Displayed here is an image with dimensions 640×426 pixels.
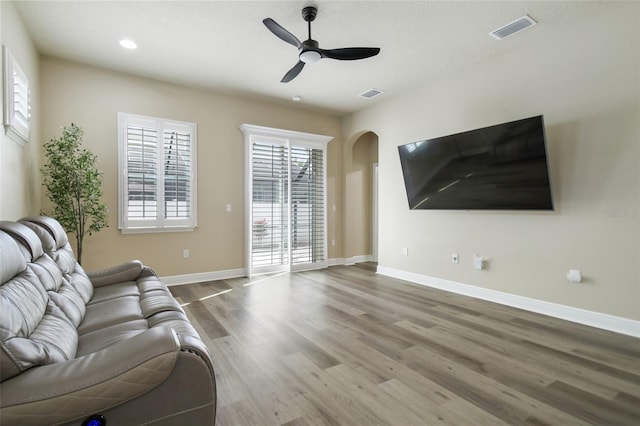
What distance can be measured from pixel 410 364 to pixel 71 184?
3827mm

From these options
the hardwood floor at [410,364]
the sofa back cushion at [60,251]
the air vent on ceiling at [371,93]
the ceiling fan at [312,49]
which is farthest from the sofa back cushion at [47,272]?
the air vent on ceiling at [371,93]

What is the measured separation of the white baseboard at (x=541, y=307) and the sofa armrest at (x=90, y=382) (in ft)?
12.2

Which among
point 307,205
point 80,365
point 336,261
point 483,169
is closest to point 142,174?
point 307,205

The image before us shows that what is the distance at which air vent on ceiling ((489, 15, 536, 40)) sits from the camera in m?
3.11

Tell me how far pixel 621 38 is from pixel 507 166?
1.41 meters

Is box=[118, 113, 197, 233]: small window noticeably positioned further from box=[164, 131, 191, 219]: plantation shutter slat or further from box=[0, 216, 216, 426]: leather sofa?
box=[0, 216, 216, 426]: leather sofa

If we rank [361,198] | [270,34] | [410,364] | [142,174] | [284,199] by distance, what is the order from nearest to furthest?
1. [410,364]
2. [270,34]
3. [142,174]
4. [284,199]
5. [361,198]

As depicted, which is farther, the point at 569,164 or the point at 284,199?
the point at 284,199

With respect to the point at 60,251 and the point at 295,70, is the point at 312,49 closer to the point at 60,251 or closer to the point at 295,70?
the point at 295,70

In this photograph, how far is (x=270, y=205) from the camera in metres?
5.52

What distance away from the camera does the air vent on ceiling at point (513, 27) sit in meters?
3.11

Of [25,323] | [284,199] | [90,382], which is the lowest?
[90,382]

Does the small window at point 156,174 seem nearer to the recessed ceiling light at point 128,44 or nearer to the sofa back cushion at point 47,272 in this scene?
the recessed ceiling light at point 128,44

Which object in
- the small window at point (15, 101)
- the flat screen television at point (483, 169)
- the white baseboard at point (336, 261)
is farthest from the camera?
the white baseboard at point (336, 261)
